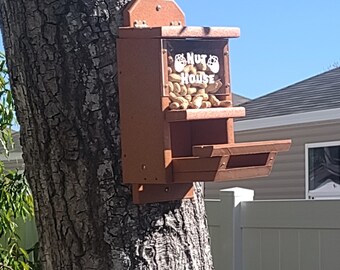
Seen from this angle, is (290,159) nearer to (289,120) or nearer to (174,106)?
(289,120)

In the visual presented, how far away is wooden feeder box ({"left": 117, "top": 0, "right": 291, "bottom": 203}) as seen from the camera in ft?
5.41

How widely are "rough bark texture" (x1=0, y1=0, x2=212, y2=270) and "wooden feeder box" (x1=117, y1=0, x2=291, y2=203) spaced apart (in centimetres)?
4

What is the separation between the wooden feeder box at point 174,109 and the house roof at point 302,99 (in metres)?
5.43

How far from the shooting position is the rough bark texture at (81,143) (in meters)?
1.57

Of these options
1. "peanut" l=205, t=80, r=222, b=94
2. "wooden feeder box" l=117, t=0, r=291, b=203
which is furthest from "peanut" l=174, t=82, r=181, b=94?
"peanut" l=205, t=80, r=222, b=94

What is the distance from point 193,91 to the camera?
181 centimetres

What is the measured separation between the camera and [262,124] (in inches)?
315

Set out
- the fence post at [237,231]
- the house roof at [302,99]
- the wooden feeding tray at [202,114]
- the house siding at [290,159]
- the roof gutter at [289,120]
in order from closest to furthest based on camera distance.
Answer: the wooden feeding tray at [202,114], the fence post at [237,231], the roof gutter at [289,120], the house siding at [290,159], the house roof at [302,99]

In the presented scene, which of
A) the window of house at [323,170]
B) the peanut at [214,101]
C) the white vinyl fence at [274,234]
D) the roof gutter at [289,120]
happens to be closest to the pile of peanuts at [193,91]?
the peanut at [214,101]

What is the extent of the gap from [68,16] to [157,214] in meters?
0.47

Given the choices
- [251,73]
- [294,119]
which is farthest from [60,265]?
[251,73]

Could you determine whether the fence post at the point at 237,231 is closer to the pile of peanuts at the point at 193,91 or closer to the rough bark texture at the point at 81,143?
the pile of peanuts at the point at 193,91

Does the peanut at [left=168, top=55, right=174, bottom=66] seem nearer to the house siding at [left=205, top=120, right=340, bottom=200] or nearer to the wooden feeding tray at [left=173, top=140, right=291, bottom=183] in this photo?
the wooden feeding tray at [left=173, top=140, right=291, bottom=183]

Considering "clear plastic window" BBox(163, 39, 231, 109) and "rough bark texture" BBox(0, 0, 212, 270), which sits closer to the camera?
"rough bark texture" BBox(0, 0, 212, 270)
